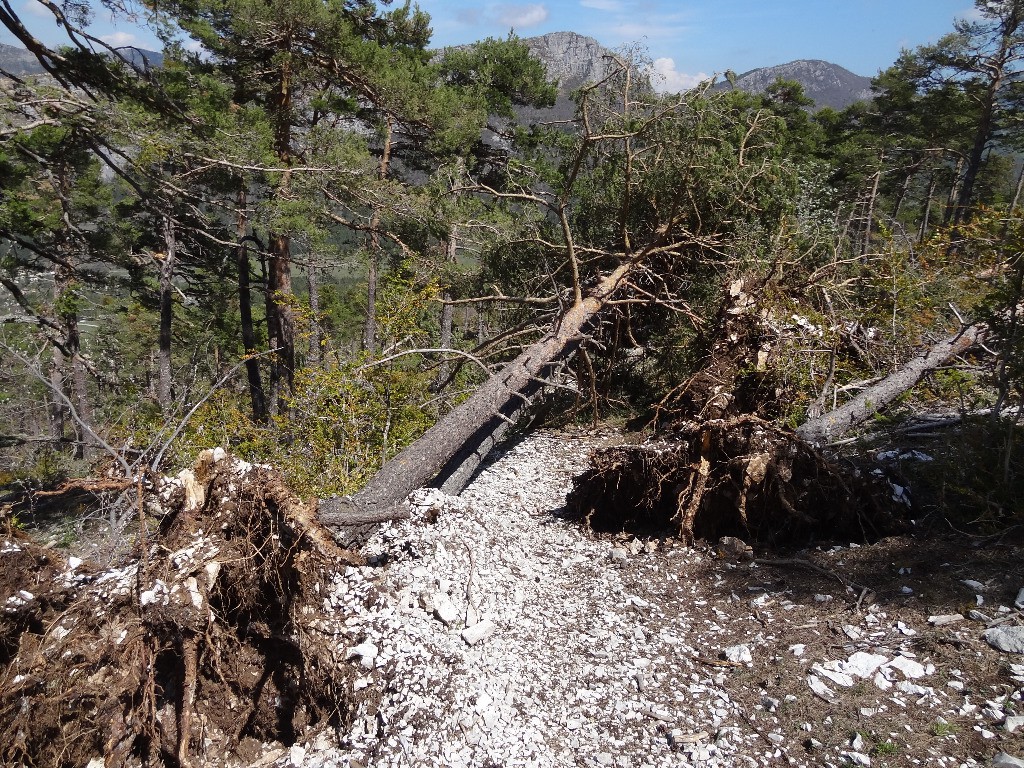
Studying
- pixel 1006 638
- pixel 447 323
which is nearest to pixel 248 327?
pixel 447 323

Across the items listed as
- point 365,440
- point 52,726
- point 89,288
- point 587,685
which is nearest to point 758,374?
point 587,685

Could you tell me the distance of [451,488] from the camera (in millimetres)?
5816

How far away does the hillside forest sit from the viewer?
17.3 ft

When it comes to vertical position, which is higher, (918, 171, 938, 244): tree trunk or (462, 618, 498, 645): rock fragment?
(918, 171, 938, 244): tree trunk

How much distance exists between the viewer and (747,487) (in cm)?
458

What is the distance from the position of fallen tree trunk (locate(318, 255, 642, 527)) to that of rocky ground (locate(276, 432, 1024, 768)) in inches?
12.0

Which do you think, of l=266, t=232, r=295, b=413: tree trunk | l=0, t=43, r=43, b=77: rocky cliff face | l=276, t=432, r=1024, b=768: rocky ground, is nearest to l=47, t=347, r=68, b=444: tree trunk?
l=266, t=232, r=295, b=413: tree trunk

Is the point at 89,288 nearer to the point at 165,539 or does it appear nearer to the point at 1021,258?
the point at 165,539

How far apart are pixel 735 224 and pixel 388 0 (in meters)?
8.91

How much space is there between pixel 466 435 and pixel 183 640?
9.89ft

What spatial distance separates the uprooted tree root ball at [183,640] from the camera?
2.63m

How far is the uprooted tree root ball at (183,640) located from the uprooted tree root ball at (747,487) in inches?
108

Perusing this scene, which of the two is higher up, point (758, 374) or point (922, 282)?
point (922, 282)

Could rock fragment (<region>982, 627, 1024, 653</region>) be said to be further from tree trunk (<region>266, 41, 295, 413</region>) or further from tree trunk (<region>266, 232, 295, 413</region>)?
tree trunk (<region>266, 232, 295, 413</region>)
